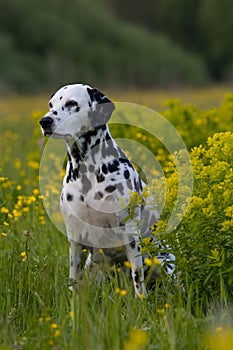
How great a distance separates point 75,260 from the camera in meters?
4.28

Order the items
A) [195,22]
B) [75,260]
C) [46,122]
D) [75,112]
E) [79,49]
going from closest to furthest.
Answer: [46,122]
[75,112]
[75,260]
[79,49]
[195,22]

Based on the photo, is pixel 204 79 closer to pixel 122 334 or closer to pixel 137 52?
pixel 137 52

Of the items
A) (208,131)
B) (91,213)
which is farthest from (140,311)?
(208,131)

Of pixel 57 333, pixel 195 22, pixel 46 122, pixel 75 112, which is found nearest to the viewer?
pixel 57 333

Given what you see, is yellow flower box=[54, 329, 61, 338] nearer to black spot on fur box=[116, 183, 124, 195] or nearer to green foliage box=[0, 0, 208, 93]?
black spot on fur box=[116, 183, 124, 195]

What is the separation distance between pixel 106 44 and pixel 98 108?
82.0ft

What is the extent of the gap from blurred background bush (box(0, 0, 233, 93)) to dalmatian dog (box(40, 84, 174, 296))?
58.5 feet

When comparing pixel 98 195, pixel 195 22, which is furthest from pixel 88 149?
pixel 195 22

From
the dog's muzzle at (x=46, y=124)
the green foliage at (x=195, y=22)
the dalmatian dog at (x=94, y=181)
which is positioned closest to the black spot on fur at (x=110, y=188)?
the dalmatian dog at (x=94, y=181)

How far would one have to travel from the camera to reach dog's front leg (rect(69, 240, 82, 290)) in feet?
14.0

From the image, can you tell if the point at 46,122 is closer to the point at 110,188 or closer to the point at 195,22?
the point at 110,188

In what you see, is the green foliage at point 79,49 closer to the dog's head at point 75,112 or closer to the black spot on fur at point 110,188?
the dog's head at point 75,112

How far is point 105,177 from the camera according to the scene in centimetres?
410

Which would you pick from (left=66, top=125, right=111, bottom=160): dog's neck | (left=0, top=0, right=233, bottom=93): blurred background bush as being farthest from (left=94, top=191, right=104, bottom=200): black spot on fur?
(left=0, top=0, right=233, bottom=93): blurred background bush
